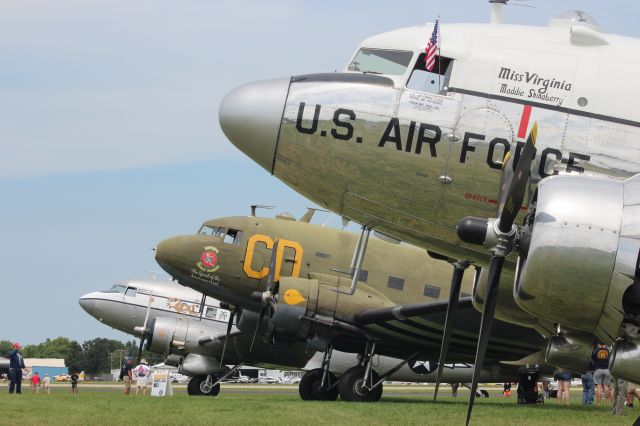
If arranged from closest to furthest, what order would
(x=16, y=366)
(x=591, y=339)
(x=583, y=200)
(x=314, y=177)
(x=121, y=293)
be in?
(x=583, y=200) → (x=591, y=339) → (x=314, y=177) → (x=16, y=366) → (x=121, y=293)

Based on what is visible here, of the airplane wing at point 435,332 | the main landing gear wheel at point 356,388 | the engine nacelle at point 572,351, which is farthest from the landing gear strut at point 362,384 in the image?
the engine nacelle at point 572,351

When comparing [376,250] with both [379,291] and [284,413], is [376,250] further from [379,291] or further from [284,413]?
[284,413]

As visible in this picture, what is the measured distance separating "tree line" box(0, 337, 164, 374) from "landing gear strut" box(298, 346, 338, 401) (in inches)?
3861

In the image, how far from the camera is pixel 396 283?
2264cm

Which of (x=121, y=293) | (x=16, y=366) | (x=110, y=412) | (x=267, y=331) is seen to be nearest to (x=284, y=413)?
(x=110, y=412)

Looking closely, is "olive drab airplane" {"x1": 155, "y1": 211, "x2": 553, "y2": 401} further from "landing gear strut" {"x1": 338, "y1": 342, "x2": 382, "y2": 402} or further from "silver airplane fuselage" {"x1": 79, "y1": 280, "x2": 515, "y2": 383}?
"silver airplane fuselage" {"x1": 79, "y1": 280, "x2": 515, "y2": 383}

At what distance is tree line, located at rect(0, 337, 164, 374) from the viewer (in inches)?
5071

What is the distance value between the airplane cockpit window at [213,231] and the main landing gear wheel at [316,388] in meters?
4.26

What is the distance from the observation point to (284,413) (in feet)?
50.2

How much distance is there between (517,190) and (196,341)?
21.1 m

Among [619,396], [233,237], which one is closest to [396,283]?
[233,237]

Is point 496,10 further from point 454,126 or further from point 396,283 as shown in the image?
point 396,283

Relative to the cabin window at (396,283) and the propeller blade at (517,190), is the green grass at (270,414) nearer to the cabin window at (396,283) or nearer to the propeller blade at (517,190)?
the propeller blade at (517,190)

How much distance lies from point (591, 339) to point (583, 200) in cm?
256
